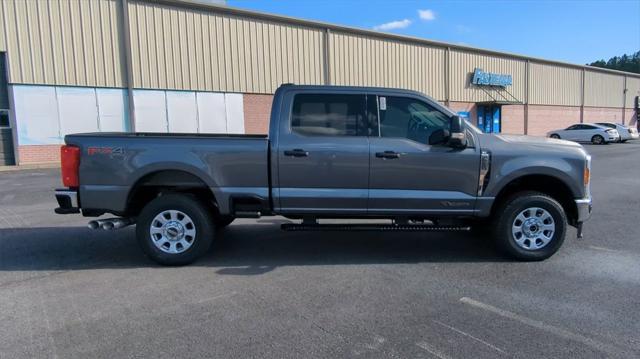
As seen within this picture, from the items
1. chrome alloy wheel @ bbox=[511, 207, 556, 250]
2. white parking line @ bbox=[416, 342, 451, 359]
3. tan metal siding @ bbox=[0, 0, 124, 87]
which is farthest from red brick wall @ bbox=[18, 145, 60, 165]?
white parking line @ bbox=[416, 342, 451, 359]

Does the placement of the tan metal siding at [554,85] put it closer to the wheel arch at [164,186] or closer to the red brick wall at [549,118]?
the red brick wall at [549,118]

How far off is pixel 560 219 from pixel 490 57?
32842 millimetres

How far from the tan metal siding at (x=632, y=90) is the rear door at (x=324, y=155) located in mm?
57149

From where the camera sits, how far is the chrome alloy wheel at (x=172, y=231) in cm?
521

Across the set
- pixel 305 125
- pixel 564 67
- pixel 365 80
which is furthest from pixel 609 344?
pixel 564 67

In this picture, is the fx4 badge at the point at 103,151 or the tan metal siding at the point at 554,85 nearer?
the fx4 badge at the point at 103,151

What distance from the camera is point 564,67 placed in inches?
1622

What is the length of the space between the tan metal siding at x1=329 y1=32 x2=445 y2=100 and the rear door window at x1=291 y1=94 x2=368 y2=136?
2054 cm

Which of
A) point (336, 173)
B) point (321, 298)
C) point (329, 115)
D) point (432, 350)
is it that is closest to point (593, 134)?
point (329, 115)

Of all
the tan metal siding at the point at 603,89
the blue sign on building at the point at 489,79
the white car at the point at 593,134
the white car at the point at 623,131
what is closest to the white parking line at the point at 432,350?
the blue sign on building at the point at 489,79

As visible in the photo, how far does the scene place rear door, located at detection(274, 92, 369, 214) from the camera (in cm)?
516

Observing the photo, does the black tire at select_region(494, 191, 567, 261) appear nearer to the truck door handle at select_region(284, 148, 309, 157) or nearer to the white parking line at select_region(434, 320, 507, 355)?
the white parking line at select_region(434, 320, 507, 355)

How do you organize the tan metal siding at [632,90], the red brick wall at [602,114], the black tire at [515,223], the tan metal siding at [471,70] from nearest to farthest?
the black tire at [515,223]
the tan metal siding at [471,70]
the red brick wall at [602,114]
the tan metal siding at [632,90]

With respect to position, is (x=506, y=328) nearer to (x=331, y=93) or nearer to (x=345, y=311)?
(x=345, y=311)
